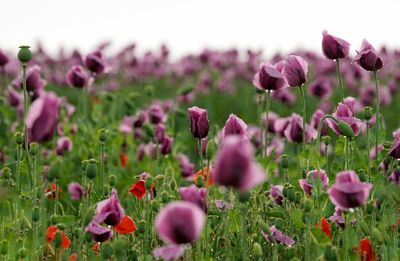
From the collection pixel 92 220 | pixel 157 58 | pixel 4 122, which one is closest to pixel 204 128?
pixel 92 220

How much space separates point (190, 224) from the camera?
1.55 metres

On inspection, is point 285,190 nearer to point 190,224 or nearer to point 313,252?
point 313,252

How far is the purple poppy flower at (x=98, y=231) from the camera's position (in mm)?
2100

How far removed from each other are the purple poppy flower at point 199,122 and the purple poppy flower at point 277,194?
1.27 feet

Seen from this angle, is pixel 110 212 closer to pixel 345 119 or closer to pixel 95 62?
pixel 345 119

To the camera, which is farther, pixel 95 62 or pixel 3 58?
pixel 3 58

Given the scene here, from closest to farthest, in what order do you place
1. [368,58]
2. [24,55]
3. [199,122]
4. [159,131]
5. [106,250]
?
[106,250]
[199,122]
[24,55]
[368,58]
[159,131]

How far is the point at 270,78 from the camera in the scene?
2877mm

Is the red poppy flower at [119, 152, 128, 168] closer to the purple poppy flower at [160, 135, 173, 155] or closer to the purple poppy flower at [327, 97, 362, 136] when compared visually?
the purple poppy flower at [160, 135, 173, 155]

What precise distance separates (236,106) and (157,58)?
1.64 meters

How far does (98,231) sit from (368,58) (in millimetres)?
1181

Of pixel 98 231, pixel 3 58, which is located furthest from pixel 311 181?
pixel 3 58

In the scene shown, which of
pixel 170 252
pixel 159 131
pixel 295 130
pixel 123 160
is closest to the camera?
pixel 170 252

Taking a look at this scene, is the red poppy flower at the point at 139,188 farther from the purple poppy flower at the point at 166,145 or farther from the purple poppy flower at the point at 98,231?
the purple poppy flower at the point at 166,145
